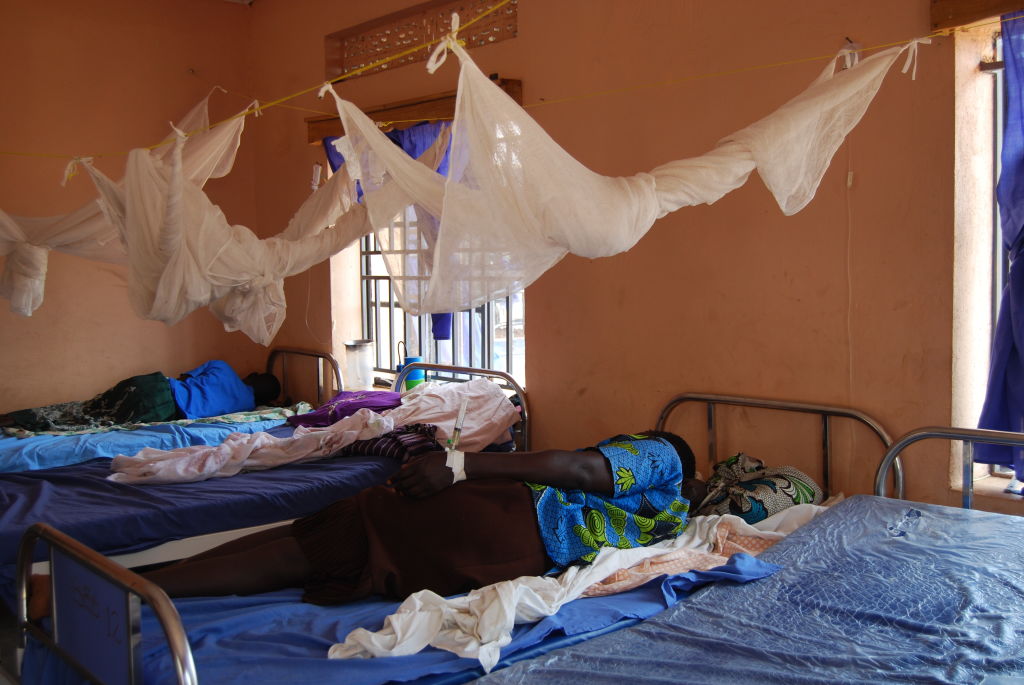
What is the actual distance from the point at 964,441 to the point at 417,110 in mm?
3044

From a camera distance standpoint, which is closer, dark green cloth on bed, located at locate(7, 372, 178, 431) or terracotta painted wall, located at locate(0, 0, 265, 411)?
dark green cloth on bed, located at locate(7, 372, 178, 431)

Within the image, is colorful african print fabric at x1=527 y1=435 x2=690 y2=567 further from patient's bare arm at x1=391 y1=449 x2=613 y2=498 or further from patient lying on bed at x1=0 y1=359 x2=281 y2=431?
patient lying on bed at x1=0 y1=359 x2=281 y2=431

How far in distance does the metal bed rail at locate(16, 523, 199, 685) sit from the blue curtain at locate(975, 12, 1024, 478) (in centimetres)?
251

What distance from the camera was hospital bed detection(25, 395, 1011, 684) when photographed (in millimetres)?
1779

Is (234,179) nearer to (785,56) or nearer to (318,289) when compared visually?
(318,289)

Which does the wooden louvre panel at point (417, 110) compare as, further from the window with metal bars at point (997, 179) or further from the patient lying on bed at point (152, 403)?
the window with metal bars at point (997, 179)

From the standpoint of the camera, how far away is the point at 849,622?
1991 millimetres

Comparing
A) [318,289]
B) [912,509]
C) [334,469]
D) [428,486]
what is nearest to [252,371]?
[318,289]

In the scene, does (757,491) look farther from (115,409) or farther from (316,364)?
(115,409)

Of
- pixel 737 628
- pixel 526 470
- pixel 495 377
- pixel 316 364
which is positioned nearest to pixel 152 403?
pixel 316 364

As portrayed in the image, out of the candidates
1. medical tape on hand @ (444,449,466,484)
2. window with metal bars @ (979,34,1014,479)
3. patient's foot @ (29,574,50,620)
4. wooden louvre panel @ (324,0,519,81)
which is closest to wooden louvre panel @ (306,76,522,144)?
wooden louvre panel @ (324,0,519,81)

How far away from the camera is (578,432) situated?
4.08 m

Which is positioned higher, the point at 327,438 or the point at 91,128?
the point at 91,128

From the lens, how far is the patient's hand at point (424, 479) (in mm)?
2492
